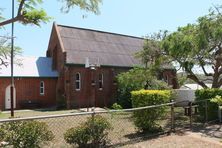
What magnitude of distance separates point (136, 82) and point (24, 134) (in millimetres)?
18273

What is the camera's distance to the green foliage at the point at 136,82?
24484mm

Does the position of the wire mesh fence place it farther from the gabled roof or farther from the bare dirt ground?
the gabled roof

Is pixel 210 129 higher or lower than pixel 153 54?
lower

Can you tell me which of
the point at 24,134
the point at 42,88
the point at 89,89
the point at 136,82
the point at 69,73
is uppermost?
the point at 69,73

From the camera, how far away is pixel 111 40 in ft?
127

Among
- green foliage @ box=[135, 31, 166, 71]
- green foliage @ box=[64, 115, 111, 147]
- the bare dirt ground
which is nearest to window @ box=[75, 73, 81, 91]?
green foliage @ box=[135, 31, 166, 71]

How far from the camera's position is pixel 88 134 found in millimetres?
9680

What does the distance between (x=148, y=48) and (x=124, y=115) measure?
7881mm

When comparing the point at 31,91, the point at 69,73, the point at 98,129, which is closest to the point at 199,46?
the point at 98,129

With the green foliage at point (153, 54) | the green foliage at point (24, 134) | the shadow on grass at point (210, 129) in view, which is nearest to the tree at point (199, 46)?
the green foliage at point (153, 54)

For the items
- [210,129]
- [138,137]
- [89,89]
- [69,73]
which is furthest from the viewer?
[89,89]

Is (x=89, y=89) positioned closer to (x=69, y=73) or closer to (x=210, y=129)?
(x=69, y=73)

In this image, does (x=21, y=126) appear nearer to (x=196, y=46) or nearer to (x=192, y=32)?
(x=196, y=46)

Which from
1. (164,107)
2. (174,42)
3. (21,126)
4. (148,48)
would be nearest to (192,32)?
(174,42)
